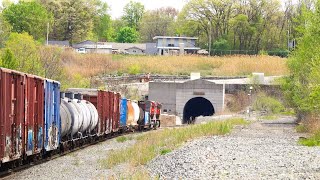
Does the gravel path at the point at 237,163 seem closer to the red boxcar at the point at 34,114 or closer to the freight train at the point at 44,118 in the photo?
the red boxcar at the point at 34,114

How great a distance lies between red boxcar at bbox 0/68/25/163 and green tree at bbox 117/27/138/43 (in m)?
152

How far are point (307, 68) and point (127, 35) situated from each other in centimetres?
12831

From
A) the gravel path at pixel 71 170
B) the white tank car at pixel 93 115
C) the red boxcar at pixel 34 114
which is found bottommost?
the gravel path at pixel 71 170

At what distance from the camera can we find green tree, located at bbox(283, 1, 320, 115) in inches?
1324

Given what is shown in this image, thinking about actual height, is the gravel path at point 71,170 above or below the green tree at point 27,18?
below

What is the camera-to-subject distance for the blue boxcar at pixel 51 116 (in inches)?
834

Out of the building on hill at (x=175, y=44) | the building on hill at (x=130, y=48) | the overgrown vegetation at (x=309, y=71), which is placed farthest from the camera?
the building on hill at (x=130, y=48)

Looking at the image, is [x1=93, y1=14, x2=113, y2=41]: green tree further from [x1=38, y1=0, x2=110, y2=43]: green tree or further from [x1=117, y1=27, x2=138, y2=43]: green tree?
[x1=38, y1=0, x2=110, y2=43]: green tree

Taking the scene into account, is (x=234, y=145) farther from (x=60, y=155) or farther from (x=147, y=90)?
(x=147, y=90)

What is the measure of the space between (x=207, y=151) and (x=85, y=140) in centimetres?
869

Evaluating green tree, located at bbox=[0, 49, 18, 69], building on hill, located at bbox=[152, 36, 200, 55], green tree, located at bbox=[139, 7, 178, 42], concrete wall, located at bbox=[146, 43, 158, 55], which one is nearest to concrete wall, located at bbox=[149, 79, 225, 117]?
green tree, located at bbox=[0, 49, 18, 69]

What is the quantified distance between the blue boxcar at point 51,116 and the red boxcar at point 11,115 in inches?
124

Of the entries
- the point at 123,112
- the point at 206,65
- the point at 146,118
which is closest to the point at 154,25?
the point at 206,65

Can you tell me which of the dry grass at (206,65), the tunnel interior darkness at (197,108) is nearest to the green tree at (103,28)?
the dry grass at (206,65)
